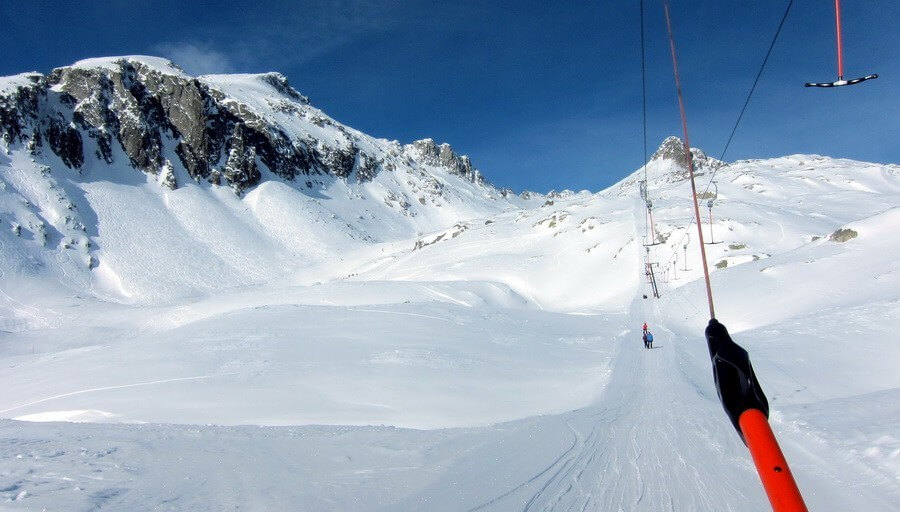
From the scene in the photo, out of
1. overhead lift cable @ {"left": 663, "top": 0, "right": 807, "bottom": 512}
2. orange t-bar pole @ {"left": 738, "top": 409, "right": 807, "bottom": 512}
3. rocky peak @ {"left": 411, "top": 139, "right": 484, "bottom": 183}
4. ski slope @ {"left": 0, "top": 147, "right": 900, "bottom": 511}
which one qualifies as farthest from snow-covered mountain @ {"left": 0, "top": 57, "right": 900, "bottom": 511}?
rocky peak @ {"left": 411, "top": 139, "right": 484, "bottom": 183}

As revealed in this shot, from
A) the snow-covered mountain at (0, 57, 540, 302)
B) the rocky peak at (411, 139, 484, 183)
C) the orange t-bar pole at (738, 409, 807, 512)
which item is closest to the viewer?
the orange t-bar pole at (738, 409, 807, 512)

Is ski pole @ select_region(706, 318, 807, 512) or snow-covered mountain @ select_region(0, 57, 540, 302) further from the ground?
snow-covered mountain @ select_region(0, 57, 540, 302)

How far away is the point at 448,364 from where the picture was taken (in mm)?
17766

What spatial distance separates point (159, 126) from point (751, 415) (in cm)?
12612

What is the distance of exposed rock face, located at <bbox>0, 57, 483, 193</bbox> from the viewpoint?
291 feet

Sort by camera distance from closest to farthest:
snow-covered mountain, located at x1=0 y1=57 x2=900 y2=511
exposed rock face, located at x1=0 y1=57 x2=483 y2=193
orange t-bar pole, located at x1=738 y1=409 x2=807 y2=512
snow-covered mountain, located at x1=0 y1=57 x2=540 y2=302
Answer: orange t-bar pole, located at x1=738 y1=409 x2=807 y2=512 < snow-covered mountain, located at x1=0 y1=57 x2=900 y2=511 < snow-covered mountain, located at x1=0 y1=57 x2=540 y2=302 < exposed rock face, located at x1=0 y1=57 x2=483 y2=193

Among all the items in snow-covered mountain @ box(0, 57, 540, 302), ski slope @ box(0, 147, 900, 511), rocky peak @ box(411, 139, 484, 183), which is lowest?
ski slope @ box(0, 147, 900, 511)

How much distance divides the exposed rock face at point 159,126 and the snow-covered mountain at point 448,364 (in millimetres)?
3388

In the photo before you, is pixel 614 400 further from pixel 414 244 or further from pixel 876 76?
pixel 414 244

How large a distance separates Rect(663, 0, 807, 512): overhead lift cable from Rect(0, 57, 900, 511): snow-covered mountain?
4790 millimetres

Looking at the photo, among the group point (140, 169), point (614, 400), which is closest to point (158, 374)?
point (614, 400)

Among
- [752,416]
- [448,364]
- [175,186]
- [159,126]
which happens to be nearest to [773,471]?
[752,416]

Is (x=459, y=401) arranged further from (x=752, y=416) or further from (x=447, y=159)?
(x=447, y=159)

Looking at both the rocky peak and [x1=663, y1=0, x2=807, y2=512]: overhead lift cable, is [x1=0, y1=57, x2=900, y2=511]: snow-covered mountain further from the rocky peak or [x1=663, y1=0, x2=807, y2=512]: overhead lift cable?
the rocky peak
